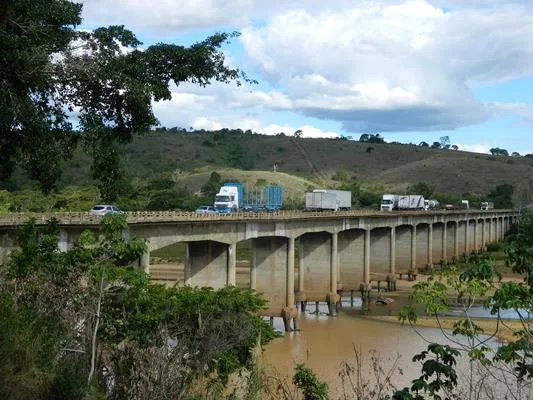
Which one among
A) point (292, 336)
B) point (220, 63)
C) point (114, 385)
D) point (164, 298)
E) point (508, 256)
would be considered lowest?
point (292, 336)

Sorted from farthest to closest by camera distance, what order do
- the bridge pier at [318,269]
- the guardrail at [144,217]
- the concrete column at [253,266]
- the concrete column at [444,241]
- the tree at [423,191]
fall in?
1. the tree at [423,191]
2. the concrete column at [444,241]
3. the bridge pier at [318,269]
4. the concrete column at [253,266]
5. the guardrail at [144,217]

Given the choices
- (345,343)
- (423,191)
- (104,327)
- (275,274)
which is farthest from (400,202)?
(104,327)

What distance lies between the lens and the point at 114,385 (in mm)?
16797

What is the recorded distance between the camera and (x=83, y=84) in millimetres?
13914

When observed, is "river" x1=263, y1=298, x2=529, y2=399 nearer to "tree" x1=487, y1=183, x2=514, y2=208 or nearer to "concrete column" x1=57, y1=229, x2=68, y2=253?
"concrete column" x1=57, y1=229, x2=68, y2=253

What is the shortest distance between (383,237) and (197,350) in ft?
191

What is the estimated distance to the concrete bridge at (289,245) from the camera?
3781 centimetres

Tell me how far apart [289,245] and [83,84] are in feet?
130

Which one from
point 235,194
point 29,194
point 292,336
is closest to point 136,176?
point 29,194

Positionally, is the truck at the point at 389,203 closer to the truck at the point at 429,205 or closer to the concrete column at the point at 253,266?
the truck at the point at 429,205

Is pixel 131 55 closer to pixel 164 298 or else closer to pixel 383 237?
pixel 164 298

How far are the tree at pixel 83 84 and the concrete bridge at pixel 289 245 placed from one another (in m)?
16.8

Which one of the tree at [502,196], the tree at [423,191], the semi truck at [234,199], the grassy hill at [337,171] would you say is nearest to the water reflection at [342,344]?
the semi truck at [234,199]

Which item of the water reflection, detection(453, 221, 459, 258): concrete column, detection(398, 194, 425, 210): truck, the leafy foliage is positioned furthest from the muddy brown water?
detection(453, 221, 459, 258): concrete column
